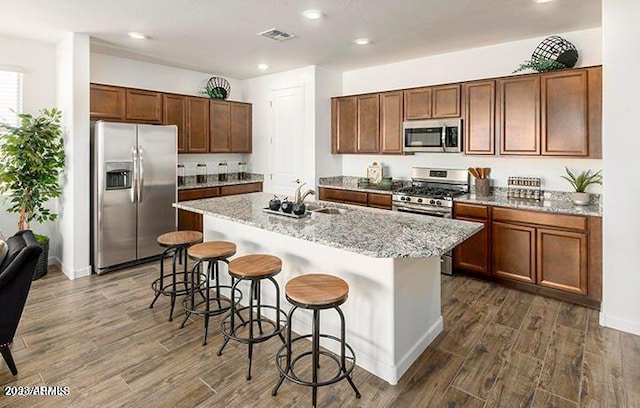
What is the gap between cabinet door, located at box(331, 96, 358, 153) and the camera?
5.41 meters

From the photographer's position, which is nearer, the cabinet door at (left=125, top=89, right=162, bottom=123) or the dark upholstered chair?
the dark upholstered chair

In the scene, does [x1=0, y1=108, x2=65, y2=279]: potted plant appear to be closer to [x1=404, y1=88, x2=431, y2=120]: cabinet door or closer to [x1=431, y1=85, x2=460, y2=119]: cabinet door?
[x1=404, y1=88, x2=431, y2=120]: cabinet door

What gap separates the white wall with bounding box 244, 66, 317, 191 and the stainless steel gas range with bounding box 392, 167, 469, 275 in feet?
4.73

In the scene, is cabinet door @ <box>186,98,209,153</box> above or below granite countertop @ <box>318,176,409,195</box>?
above

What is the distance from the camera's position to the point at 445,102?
4449 millimetres

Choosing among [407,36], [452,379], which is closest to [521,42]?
[407,36]

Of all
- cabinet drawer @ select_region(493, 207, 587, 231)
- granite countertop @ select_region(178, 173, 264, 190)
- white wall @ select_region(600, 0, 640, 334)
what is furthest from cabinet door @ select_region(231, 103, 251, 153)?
white wall @ select_region(600, 0, 640, 334)

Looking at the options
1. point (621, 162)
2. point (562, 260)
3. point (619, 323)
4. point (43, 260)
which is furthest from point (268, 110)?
point (619, 323)

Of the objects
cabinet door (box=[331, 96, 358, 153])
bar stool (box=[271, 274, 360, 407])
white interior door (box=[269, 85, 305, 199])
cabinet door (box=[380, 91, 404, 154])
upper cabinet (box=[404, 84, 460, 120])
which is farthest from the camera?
white interior door (box=[269, 85, 305, 199])

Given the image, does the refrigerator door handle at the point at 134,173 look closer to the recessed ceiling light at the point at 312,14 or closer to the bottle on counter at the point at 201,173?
the bottle on counter at the point at 201,173

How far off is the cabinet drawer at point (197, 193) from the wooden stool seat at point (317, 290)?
3.49 meters

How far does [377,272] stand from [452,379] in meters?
0.83

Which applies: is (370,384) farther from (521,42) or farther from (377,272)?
(521,42)

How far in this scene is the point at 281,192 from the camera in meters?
6.00
